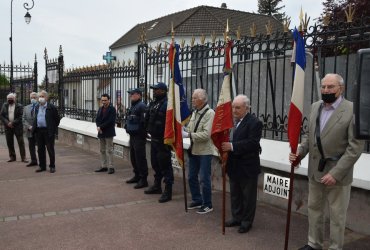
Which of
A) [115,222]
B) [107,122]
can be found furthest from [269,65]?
[107,122]

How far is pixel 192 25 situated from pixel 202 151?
97.1ft

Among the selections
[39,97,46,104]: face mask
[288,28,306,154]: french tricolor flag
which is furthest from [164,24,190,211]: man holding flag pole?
[39,97,46,104]: face mask

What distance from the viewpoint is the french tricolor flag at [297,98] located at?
407 centimetres

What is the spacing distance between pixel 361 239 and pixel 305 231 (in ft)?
2.12

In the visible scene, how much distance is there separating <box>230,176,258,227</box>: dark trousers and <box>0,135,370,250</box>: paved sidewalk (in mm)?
203

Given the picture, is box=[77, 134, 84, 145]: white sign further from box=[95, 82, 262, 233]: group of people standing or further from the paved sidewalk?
box=[95, 82, 262, 233]: group of people standing

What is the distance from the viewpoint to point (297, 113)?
13.5 ft

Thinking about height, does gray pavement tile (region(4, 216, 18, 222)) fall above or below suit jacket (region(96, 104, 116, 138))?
below

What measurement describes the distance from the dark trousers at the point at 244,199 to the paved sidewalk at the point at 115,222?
0.20 meters

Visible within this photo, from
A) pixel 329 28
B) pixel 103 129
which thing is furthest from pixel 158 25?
pixel 329 28

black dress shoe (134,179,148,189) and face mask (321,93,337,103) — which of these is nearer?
face mask (321,93,337,103)

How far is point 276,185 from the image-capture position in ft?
18.7

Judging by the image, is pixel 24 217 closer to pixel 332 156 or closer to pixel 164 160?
pixel 164 160

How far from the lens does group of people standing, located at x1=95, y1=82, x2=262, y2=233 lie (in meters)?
4.86
